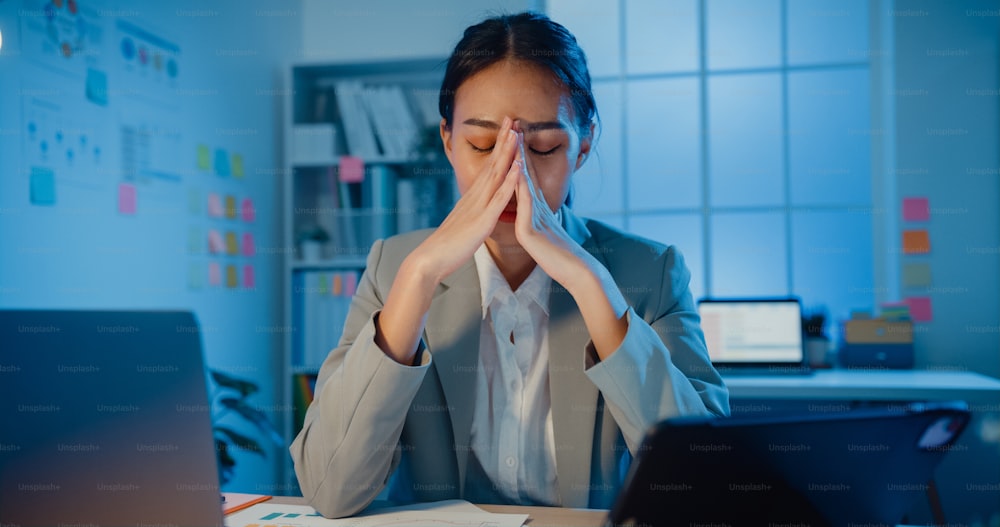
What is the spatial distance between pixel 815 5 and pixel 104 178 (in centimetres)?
314

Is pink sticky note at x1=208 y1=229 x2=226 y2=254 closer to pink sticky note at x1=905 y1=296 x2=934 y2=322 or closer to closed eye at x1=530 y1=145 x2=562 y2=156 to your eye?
closed eye at x1=530 y1=145 x2=562 y2=156

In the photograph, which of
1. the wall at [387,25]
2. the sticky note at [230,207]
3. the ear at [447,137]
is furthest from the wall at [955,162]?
the sticky note at [230,207]

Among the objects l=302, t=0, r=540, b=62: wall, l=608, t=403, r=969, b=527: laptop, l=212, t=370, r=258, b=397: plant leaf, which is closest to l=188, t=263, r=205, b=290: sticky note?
l=212, t=370, r=258, b=397: plant leaf

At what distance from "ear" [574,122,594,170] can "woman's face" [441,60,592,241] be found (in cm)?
7

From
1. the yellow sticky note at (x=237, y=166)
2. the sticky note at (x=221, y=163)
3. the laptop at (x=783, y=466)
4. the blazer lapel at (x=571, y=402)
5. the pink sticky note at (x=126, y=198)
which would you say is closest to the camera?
the laptop at (x=783, y=466)

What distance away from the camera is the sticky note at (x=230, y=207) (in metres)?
2.95

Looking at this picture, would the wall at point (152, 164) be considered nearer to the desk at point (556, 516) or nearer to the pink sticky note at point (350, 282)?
the pink sticky note at point (350, 282)

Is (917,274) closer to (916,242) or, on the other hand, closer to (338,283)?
(916,242)

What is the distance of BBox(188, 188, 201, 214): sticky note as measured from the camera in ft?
8.82

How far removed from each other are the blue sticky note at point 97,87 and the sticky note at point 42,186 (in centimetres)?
30

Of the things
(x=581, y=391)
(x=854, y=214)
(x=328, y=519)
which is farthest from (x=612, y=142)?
(x=328, y=519)

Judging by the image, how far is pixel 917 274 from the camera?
3.24m

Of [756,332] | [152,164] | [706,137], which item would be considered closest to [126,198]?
[152,164]

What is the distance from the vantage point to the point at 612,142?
3.76 m
